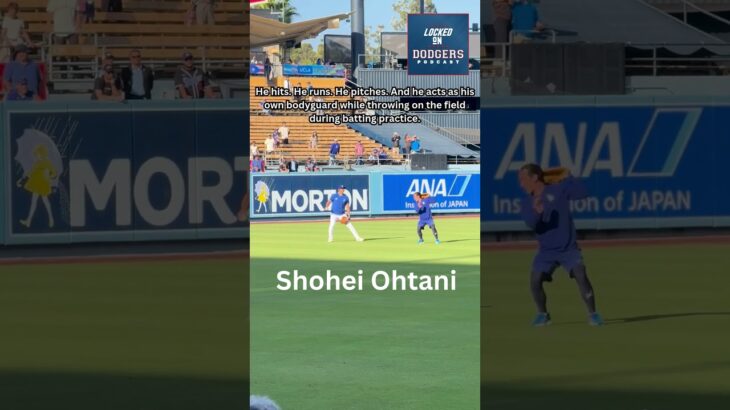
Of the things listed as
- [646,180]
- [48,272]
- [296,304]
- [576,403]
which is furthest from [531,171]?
[646,180]

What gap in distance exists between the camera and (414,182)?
33.8 meters

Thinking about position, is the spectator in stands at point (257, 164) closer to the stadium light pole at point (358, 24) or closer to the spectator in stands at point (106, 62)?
the spectator in stands at point (106, 62)

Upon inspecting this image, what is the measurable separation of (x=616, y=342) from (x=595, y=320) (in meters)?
0.94

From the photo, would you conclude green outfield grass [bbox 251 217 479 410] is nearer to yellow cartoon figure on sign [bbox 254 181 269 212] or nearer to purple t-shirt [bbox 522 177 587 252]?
purple t-shirt [bbox 522 177 587 252]

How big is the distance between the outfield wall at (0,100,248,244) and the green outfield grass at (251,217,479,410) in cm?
665

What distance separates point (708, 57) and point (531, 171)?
1953cm

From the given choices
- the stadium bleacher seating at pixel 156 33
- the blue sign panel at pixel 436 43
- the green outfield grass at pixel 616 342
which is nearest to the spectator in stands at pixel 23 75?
the stadium bleacher seating at pixel 156 33

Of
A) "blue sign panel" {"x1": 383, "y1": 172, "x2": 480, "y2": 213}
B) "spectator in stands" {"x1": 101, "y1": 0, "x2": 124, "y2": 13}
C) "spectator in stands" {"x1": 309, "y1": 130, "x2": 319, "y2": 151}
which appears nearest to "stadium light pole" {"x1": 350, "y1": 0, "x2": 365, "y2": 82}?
"spectator in stands" {"x1": 309, "y1": 130, "x2": 319, "y2": 151}

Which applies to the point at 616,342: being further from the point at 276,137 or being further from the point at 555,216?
the point at 276,137

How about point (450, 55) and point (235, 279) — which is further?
point (235, 279)

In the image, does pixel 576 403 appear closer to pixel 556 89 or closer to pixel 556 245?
pixel 556 245

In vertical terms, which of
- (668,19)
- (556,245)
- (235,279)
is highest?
(668,19)

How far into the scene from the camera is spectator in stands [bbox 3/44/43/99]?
2211 centimetres

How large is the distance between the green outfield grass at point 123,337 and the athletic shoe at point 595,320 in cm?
347
